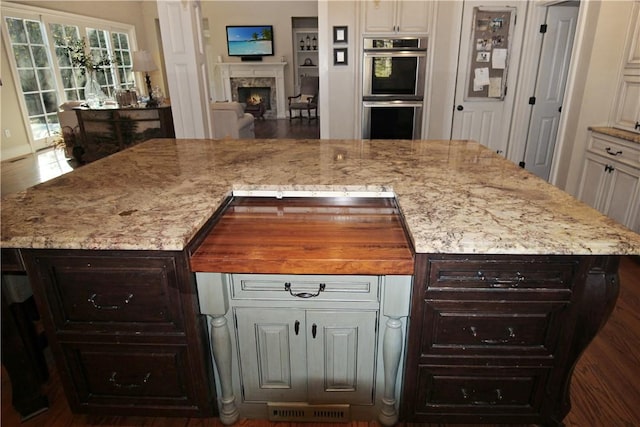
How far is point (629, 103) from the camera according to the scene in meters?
2.96

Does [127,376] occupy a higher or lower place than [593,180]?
lower

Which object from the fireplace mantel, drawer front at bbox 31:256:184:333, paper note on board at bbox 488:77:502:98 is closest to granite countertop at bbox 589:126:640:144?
paper note on board at bbox 488:77:502:98

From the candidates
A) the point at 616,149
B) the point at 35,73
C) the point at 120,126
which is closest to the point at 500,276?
the point at 616,149

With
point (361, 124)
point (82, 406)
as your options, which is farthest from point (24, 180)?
point (82, 406)

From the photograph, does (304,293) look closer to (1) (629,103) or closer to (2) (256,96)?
(1) (629,103)

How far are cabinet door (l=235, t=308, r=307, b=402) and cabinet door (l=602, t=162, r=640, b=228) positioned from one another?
2.65 m

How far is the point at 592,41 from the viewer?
308cm

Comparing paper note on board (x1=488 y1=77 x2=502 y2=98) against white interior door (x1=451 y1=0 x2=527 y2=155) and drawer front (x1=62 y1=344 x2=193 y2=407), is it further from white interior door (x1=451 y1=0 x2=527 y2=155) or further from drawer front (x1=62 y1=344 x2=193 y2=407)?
drawer front (x1=62 y1=344 x2=193 y2=407)

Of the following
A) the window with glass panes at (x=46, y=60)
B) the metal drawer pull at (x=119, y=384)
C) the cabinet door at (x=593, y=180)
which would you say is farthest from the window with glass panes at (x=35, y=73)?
the cabinet door at (x=593, y=180)

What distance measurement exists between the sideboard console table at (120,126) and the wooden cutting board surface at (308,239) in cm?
383

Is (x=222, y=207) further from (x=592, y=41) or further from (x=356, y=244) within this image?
(x=592, y=41)

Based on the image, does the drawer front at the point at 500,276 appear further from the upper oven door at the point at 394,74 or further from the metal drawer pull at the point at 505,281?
the upper oven door at the point at 394,74

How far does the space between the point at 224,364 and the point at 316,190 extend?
2.37 feet

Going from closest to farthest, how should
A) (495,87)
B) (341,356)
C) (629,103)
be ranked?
(341,356) < (629,103) < (495,87)
